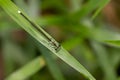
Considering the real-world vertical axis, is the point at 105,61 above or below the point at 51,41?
below

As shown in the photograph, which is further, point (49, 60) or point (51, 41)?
point (49, 60)

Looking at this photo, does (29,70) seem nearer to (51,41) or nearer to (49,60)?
(49,60)

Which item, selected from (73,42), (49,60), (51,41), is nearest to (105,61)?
(73,42)

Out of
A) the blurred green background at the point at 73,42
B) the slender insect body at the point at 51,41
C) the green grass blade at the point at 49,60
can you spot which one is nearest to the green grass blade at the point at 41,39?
the slender insect body at the point at 51,41

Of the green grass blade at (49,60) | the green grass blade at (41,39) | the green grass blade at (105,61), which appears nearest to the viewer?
the green grass blade at (41,39)

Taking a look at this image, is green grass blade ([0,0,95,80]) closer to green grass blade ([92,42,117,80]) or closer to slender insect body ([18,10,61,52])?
slender insect body ([18,10,61,52])

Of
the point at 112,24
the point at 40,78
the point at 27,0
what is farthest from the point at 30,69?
the point at 112,24

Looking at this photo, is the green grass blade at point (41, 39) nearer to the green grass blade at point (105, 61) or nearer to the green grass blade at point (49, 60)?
the green grass blade at point (49, 60)
